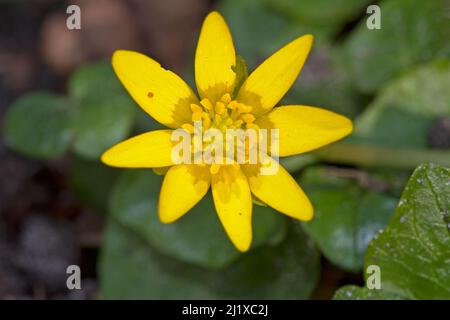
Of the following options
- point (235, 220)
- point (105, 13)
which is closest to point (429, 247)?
point (235, 220)

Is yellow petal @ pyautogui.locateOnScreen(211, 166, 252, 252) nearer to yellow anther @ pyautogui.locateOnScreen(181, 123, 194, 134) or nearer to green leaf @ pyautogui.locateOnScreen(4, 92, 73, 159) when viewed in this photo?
yellow anther @ pyautogui.locateOnScreen(181, 123, 194, 134)

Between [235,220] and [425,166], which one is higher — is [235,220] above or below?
below

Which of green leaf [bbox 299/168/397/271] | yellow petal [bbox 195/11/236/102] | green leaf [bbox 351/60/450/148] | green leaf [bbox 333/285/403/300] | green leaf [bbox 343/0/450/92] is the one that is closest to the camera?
yellow petal [bbox 195/11/236/102]

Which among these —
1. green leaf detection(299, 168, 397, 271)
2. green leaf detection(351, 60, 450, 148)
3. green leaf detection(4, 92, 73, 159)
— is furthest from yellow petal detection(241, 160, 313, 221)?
green leaf detection(4, 92, 73, 159)

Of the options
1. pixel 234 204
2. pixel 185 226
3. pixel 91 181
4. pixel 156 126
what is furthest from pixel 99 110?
pixel 234 204

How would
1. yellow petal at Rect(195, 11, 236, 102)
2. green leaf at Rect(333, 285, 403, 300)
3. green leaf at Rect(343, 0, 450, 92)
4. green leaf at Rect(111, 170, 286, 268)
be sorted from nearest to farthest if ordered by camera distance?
1. yellow petal at Rect(195, 11, 236, 102)
2. green leaf at Rect(333, 285, 403, 300)
3. green leaf at Rect(111, 170, 286, 268)
4. green leaf at Rect(343, 0, 450, 92)
